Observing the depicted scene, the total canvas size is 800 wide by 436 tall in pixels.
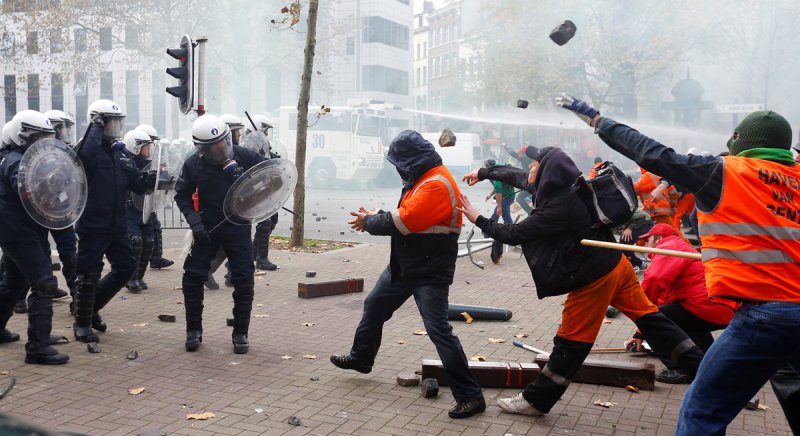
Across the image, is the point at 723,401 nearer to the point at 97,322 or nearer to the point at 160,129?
the point at 97,322

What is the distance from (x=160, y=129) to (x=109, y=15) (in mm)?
17566

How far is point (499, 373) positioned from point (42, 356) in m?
3.27

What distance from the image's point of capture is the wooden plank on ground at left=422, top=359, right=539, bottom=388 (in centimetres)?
523

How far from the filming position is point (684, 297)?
525 centimetres

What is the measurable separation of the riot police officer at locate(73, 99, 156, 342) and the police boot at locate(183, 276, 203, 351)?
75cm

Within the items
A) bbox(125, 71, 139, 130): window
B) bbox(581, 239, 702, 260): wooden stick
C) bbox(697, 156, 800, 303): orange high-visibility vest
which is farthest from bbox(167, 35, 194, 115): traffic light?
bbox(125, 71, 139, 130): window

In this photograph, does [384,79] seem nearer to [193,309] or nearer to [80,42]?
[80,42]

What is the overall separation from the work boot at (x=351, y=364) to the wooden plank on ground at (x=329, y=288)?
3124 mm

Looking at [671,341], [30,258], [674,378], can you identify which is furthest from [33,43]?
[671,341]

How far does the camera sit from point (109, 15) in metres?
29.9

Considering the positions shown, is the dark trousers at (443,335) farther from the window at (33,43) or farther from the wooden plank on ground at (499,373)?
the window at (33,43)

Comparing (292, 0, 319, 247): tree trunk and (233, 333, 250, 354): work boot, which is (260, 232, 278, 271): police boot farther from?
(233, 333, 250, 354): work boot

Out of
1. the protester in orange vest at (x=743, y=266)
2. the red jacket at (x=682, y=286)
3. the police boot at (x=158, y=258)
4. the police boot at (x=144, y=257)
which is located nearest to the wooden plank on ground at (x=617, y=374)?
the red jacket at (x=682, y=286)

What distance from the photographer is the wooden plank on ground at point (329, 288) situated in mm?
Answer: 8570
